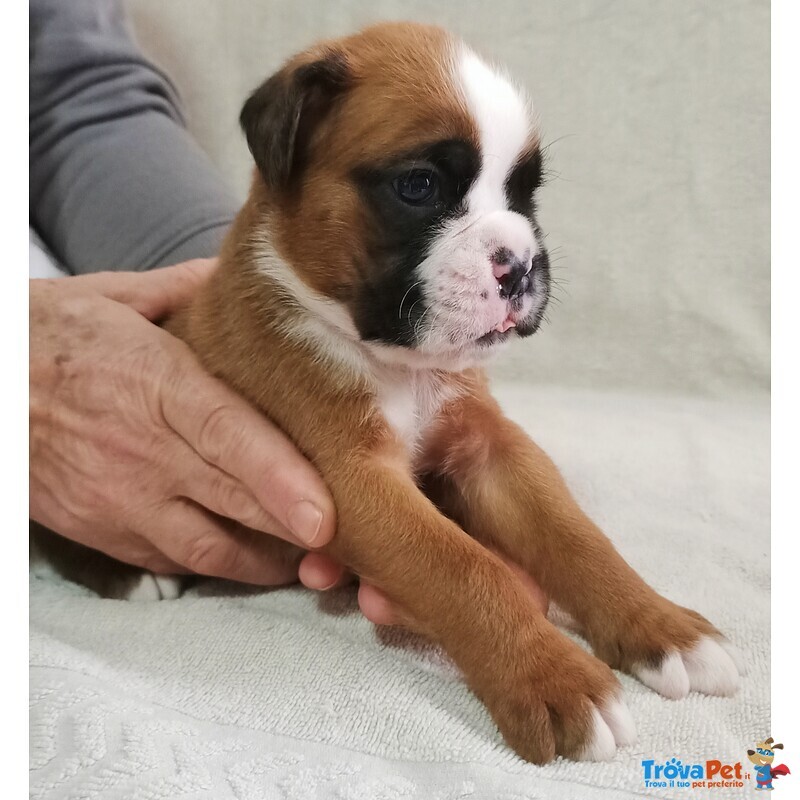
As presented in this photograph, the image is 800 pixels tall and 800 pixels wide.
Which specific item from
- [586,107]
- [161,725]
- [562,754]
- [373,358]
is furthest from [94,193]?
[562,754]

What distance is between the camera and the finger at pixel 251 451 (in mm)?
1344

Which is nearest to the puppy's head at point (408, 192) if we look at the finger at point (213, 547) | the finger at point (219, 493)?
the finger at point (219, 493)

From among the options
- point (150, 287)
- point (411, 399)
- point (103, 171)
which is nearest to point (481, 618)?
point (411, 399)

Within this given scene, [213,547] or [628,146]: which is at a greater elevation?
[628,146]

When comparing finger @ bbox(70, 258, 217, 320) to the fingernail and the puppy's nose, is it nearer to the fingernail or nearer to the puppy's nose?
the fingernail

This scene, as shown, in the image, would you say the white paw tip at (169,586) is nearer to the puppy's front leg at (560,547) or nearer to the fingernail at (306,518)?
the fingernail at (306,518)

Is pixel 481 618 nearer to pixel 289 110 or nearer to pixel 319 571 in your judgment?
pixel 319 571

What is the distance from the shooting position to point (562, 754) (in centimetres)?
107

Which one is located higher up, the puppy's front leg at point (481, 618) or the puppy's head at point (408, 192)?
the puppy's head at point (408, 192)

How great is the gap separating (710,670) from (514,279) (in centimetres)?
69

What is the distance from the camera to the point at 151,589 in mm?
1690

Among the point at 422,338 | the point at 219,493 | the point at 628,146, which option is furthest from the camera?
the point at 628,146

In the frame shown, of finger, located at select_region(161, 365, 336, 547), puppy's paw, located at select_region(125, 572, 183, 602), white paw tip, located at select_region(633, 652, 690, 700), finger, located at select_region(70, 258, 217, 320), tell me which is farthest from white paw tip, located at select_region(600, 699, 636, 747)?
finger, located at select_region(70, 258, 217, 320)

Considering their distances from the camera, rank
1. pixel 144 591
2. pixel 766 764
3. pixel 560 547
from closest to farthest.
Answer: pixel 766 764 → pixel 560 547 → pixel 144 591
